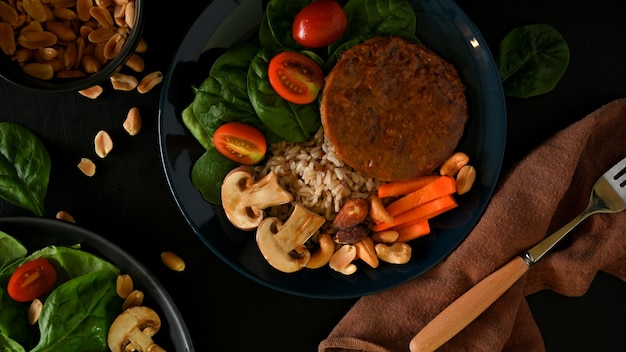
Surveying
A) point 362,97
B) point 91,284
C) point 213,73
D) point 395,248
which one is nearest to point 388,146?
point 362,97

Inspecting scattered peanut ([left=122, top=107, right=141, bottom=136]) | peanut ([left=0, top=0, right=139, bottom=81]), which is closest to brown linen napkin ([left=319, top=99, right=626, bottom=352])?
scattered peanut ([left=122, top=107, right=141, bottom=136])

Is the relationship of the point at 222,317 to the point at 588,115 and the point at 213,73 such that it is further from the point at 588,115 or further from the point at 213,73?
the point at 588,115

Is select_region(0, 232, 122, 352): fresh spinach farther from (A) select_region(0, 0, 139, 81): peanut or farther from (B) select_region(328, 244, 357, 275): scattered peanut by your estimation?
(B) select_region(328, 244, 357, 275): scattered peanut

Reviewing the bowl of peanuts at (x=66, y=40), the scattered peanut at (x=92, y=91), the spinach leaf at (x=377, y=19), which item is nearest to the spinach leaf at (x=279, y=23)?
the spinach leaf at (x=377, y=19)

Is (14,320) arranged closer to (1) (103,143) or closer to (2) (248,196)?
→ (1) (103,143)

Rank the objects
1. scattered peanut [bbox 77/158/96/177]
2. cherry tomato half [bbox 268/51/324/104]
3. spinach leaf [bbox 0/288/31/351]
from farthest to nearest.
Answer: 1. scattered peanut [bbox 77/158/96/177]
2. spinach leaf [bbox 0/288/31/351]
3. cherry tomato half [bbox 268/51/324/104]

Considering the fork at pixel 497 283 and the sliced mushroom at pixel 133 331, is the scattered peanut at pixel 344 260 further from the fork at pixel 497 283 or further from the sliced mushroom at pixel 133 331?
the sliced mushroom at pixel 133 331

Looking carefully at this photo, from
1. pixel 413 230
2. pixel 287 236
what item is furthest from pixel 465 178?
pixel 287 236
